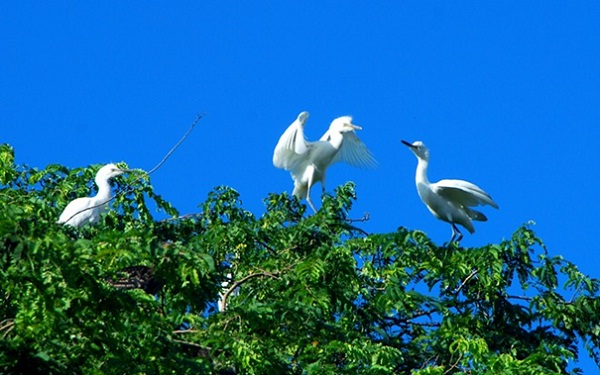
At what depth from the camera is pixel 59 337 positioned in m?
7.59

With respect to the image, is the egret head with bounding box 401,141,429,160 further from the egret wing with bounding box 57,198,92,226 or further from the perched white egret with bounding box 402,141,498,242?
the egret wing with bounding box 57,198,92,226

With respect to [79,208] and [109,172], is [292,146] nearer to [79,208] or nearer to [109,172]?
[109,172]

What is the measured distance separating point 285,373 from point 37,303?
1628 millimetres

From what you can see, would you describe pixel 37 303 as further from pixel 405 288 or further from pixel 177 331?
pixel 405 288

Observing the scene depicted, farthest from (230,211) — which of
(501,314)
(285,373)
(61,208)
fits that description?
(285,373)

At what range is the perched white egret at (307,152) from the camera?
1473 centimetres

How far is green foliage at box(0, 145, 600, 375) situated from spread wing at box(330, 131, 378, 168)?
391cm

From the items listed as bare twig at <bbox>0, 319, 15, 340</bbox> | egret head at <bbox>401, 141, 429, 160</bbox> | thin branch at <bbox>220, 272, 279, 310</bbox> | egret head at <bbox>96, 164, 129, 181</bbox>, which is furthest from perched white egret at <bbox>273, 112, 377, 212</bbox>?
bare twig at <bbox>0, 319, 15, 340</bbox>

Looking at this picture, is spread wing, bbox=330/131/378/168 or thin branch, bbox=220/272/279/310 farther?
spread wing, bbox=330/131/378/168

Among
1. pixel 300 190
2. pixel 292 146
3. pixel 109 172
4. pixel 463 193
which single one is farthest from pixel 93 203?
pixel 300 190

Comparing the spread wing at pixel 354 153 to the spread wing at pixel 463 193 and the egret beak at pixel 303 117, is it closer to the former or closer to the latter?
the egret beak at pixel 303 117

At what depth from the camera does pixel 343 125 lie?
15.5m

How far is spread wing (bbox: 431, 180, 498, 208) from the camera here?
13.0m

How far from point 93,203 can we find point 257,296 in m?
2.14
